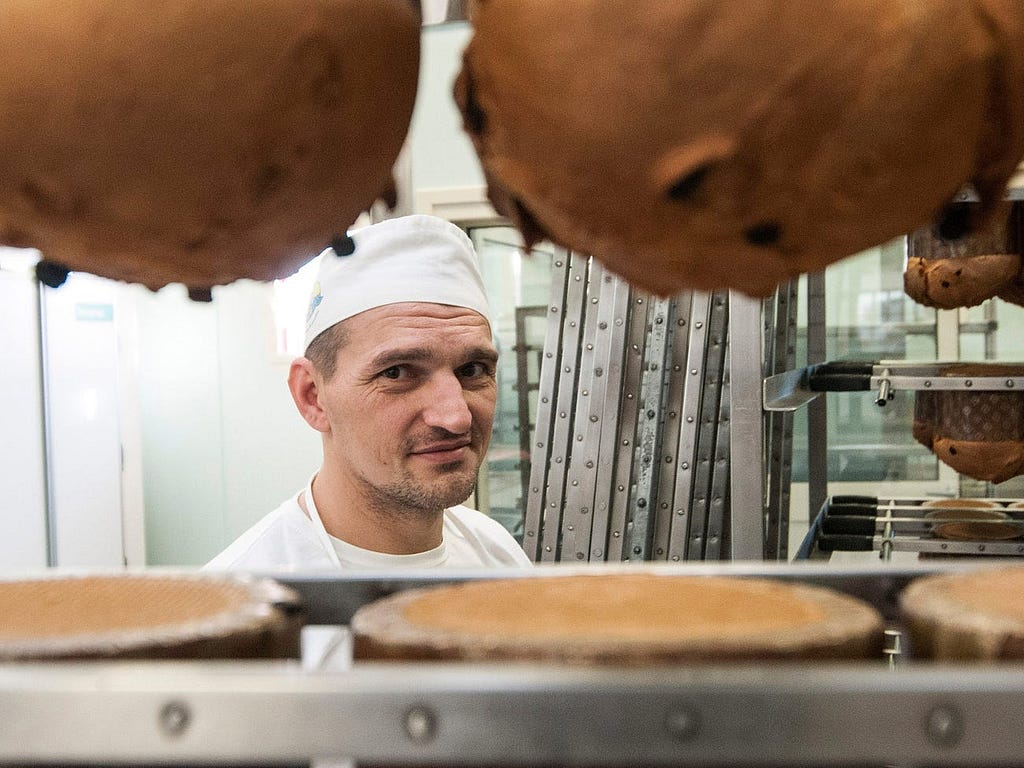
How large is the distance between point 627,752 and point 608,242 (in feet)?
0.66

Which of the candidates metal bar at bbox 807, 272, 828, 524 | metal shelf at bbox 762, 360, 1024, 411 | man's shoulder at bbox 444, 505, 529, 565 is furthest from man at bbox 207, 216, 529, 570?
metal bar at bbox 807, 272, 828, 524

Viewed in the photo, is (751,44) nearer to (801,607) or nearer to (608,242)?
(608,242)

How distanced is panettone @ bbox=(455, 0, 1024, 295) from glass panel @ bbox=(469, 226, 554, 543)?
10.4 feet

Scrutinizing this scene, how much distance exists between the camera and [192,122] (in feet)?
1.40

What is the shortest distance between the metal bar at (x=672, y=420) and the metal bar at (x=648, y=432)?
18mm

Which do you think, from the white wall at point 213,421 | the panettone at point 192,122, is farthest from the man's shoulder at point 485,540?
the white wall at point 213,421

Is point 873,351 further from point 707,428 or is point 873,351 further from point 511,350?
point 707,428

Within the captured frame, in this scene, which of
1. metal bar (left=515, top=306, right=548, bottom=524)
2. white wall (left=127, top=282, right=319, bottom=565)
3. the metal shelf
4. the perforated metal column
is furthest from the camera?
white wall (left=127, top=282, right=319, bottom=565)

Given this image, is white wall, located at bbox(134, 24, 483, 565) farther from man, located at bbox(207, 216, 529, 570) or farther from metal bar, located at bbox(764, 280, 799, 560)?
man, located at bbox(207, 216, 529, 570)

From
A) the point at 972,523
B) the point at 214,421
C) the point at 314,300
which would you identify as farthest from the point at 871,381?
the point at 214,421

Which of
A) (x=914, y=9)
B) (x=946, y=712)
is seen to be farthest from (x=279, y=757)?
(x=914, y=9)

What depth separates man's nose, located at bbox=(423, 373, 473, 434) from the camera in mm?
1746

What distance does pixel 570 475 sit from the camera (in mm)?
2508

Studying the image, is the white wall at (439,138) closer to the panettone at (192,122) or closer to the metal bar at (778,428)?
the metal bar at (778,428)
